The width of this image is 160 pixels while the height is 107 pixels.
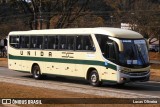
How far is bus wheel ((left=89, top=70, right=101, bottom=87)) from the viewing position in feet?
73.8

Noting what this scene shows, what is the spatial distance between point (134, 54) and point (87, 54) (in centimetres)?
263

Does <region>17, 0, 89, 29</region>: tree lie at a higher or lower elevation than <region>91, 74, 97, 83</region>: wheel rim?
higher

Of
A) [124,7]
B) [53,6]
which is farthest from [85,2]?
[124,7]

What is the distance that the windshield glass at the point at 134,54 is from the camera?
2147 centimetres

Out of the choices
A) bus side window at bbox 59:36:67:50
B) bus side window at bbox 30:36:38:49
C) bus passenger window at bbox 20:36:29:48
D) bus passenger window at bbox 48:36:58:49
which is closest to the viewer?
bus side window at bbox 59:36:67:50

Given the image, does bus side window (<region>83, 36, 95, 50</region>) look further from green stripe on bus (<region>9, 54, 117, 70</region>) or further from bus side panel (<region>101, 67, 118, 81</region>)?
bus side panel (<region>101, 67, 118, 81</region>)

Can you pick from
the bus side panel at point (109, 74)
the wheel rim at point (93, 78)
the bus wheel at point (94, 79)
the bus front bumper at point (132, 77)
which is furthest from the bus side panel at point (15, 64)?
the bus front bumper at point (132, 77)

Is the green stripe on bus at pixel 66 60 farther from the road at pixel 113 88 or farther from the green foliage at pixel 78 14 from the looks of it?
the green foliage at pixel 78 14

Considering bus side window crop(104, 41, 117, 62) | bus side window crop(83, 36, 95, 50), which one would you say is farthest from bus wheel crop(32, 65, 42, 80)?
bus side window crop(104, 41, 117, 62)

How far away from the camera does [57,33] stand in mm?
25516

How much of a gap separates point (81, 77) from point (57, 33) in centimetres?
323

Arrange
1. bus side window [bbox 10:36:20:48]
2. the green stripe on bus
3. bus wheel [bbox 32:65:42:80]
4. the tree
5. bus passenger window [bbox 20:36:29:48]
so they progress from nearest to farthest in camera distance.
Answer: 1. the green stripe on bus
2. bus wheel [bbox 32:65:42:80]
3. bus passenger window [bbox 20:36:29:48]
4. bus side window [bbox 10:36:20:48]
5. the tree

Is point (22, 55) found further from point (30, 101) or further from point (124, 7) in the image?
point (124, 7)

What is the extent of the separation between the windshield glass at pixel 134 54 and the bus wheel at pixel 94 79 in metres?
1.76
